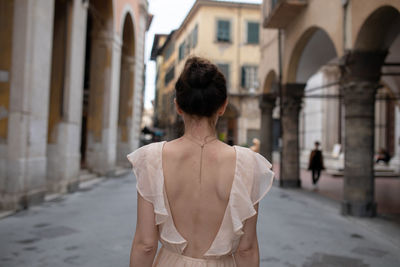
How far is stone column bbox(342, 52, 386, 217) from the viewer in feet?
24.9

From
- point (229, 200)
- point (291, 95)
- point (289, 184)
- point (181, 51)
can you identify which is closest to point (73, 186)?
point (289, 184)

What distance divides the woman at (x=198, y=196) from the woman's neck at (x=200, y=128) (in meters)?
0.01

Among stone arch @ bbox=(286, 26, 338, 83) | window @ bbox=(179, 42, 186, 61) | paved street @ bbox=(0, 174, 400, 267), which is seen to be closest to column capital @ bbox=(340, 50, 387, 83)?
paved street @ bbox=(0, 174, 400, 267)

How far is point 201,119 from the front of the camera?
1.62m

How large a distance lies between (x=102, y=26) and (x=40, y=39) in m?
6.07

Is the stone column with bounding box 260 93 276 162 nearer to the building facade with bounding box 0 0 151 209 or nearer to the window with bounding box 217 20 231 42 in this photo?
the building facade with bounding box 0 0 151 209

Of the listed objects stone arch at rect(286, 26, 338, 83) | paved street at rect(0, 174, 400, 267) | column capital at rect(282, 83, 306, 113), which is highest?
stone arch at rect(286, 26, 338, 83)

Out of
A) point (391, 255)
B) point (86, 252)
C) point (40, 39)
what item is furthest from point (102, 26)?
point (391, 255)

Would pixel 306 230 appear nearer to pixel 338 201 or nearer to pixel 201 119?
pixel 338 201

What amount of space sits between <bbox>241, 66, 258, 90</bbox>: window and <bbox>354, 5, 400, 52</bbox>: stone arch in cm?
2298

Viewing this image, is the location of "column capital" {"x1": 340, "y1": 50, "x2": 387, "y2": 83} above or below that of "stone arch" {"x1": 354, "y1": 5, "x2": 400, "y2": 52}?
below

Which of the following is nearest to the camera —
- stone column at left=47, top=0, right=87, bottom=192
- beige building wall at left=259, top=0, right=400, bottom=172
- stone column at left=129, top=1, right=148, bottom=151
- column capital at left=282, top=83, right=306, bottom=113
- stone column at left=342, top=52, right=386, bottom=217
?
beige building wall at left=259, top=0, right=400, bottom=172

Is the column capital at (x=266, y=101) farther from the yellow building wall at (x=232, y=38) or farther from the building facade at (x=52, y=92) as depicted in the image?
the yellow building wall at (x=232, y=38)

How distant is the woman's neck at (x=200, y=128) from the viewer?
1622 millimetres
